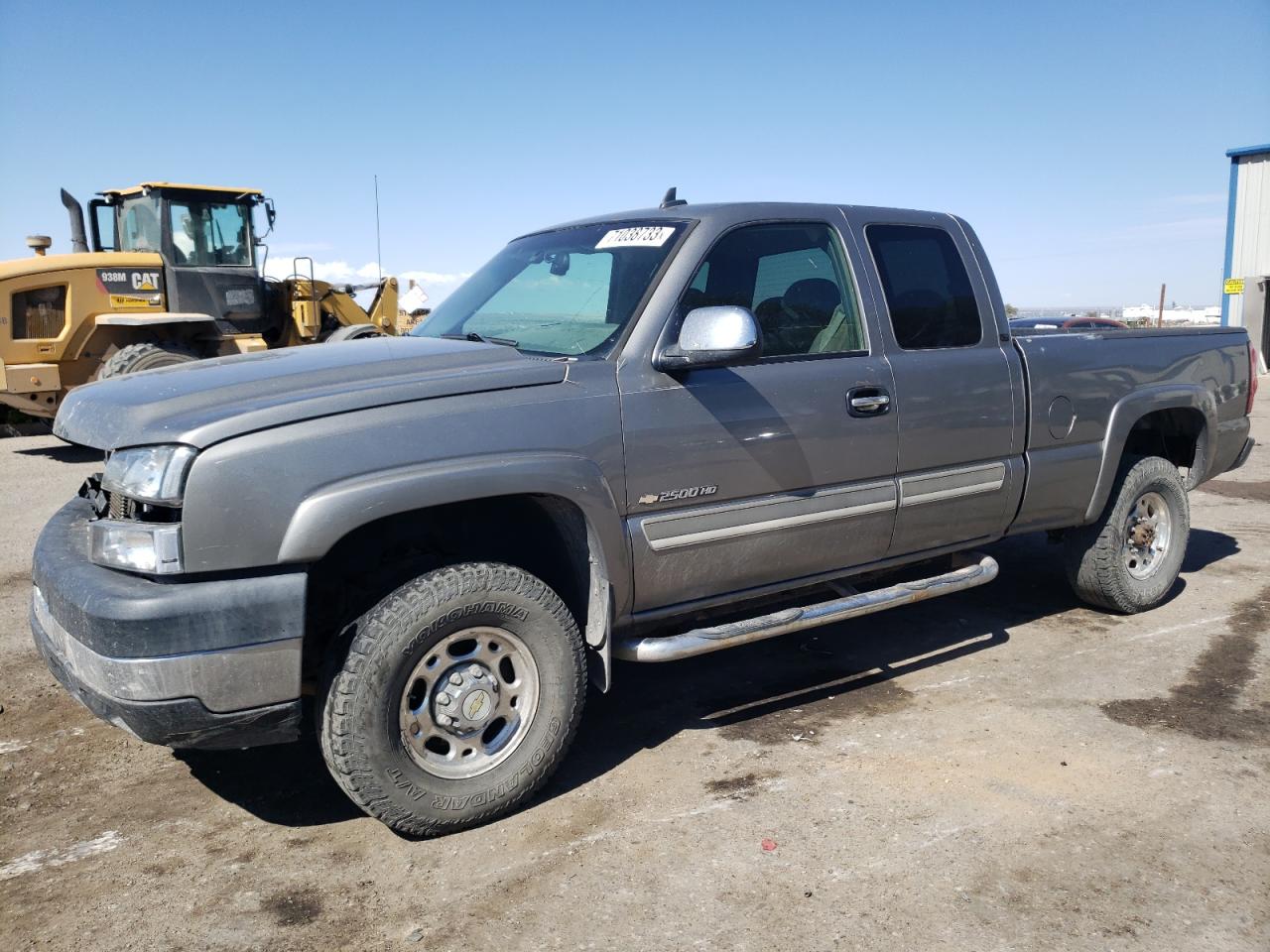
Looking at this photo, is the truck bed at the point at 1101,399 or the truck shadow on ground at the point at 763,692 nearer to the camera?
the truck shadow on ground at the point at 763,692

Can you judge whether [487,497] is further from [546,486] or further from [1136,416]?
[1136,416]

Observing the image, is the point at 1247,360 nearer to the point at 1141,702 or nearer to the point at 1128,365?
the point at 1128,365

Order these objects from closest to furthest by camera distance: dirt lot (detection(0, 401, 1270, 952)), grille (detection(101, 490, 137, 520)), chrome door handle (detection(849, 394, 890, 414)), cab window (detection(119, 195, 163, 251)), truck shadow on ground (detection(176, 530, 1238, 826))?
dirt lot (detection(0, 401, 1270, 952)), grille (detection(101, 490, 137, 520)), truck shadow on ground (detection(176, 530, 1238, 826)), chrome door handle (detection(849, 394, 890, 414)), cab window (detection(119, 195, 163, 251))

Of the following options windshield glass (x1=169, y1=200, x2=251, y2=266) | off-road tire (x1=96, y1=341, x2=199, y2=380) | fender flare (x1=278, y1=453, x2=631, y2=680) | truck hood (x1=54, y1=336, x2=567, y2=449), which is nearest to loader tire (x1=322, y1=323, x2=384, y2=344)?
off-road tire (x1=96, y1=341, x2=199, y2=380)

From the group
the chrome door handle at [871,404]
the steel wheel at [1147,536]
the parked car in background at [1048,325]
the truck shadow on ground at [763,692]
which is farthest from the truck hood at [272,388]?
the steel wheel at [1147,536]

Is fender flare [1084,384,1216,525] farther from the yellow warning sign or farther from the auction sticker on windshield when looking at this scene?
the yellow warning sign

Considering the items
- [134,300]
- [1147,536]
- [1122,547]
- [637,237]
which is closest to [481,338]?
[637,237]

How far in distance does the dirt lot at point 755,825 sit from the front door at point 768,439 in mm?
693

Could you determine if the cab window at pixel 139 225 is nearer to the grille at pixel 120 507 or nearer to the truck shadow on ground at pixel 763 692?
the truck shadow on ground at pixel 763 692

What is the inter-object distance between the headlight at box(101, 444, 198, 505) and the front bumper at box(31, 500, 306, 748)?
248mm

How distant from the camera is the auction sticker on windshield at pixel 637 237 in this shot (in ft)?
12.7

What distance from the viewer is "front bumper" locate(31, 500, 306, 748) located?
9.03 feet

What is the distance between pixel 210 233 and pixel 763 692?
36.7 feet

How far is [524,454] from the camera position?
317cm
